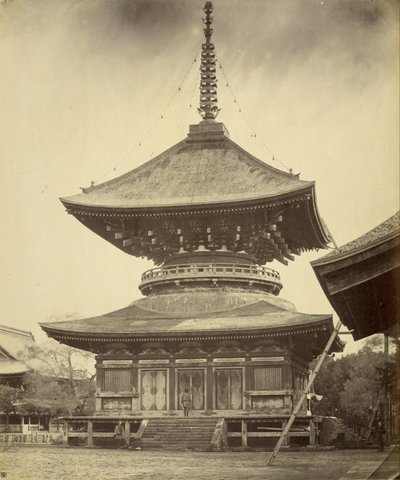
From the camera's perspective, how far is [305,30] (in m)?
13.0

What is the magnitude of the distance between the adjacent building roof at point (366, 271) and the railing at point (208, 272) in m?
11.1

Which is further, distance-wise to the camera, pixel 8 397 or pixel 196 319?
pixel 8 397

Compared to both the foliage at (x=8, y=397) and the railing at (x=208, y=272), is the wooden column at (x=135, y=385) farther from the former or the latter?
the foliage at (x=8, y=397)

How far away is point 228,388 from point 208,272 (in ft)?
9.52

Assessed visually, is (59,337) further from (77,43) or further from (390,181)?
(390,181)

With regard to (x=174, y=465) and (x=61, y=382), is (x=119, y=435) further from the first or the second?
(x=61, y=382)

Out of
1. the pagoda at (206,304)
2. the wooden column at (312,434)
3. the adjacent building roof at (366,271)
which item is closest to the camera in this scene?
the adjacent building roof at (366,271)

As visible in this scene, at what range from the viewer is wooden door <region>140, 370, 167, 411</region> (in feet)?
66.7

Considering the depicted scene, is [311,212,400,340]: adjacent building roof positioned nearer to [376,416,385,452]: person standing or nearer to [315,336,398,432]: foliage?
[315,336,398,432]: foliage

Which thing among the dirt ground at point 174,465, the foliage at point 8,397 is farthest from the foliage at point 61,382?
the dirt ground at point 174,465

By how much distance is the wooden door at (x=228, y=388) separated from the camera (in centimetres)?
1995

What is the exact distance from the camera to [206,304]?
21141 millimetres

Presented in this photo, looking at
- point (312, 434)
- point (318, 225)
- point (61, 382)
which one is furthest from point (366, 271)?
point (61, 382)

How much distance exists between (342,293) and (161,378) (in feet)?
38.5
